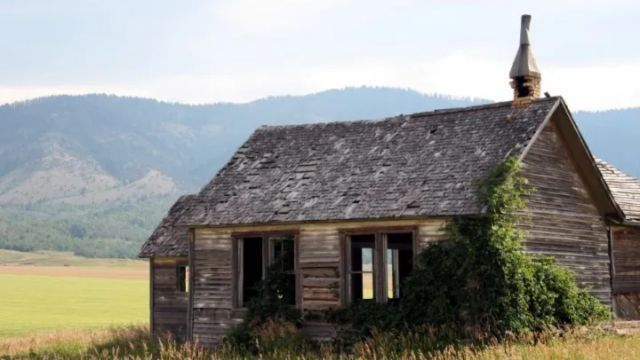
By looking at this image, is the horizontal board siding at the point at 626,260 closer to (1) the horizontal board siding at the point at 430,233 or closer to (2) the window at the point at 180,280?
(1) the horizontal board siding at the point at 430,233

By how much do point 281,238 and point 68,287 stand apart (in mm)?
60264

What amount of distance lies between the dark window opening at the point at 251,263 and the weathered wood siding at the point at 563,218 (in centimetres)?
733

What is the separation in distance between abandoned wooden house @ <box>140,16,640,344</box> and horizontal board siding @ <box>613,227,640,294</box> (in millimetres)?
127

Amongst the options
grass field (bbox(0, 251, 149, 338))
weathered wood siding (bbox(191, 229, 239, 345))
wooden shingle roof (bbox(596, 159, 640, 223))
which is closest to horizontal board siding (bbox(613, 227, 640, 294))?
wooden shingle roof (bbox(596, 159, 640, 223))

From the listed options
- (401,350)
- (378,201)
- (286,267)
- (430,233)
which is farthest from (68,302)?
(401,350)

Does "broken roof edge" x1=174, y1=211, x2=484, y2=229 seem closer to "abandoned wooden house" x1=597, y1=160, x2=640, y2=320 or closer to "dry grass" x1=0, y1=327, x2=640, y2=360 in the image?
"dry grass" x1=0, y1=327, x2=640, y2=360

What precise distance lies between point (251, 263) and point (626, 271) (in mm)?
9607

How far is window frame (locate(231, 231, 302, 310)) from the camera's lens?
2667cm

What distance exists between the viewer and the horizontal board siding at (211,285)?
91.6 ft

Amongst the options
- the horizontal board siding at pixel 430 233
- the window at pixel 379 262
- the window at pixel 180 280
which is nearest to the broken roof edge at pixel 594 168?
the horizontal board siding at pixel 430 233

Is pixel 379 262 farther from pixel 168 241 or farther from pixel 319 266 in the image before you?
pixel 168 241

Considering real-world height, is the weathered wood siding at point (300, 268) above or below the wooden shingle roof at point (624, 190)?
below

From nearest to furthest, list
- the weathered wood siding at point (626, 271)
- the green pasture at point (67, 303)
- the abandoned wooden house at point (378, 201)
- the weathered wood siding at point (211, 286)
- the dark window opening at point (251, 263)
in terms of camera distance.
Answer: the abandoned wooden house at point (378, 201)
the weathered wood siding at point (211, 286)
the dark window opening at point (251, 263)
the weathered wood siding at point (626, 271)
the green pasture at point (67, 303)

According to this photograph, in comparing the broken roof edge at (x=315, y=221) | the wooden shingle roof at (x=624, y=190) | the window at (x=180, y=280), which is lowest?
the window at (x=180, y=280)
